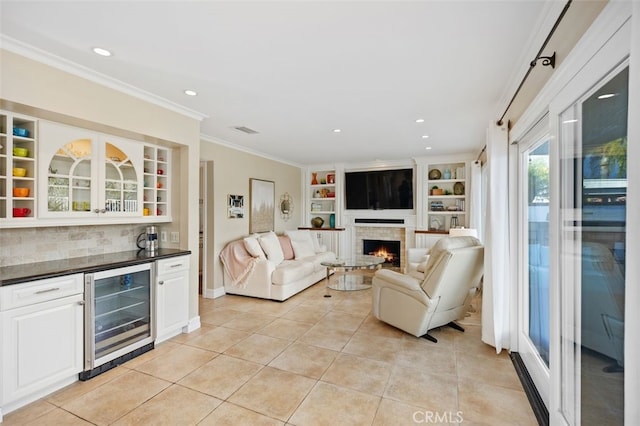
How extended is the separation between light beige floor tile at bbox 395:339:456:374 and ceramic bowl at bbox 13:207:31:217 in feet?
10.9

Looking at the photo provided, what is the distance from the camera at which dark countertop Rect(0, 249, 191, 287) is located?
6.94 ft

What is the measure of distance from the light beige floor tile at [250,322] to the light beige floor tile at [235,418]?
1.41 metres

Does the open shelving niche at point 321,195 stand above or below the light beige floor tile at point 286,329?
above

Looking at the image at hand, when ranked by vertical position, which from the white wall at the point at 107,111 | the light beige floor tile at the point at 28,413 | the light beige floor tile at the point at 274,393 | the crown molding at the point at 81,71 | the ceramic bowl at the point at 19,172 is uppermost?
the crown molding at the point at 81,71

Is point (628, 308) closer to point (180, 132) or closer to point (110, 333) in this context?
point (110, 333)

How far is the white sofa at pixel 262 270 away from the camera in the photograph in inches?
180

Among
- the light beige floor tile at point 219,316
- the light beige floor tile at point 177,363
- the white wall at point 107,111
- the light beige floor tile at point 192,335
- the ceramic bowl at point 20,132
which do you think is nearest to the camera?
the white wall at point 107,111

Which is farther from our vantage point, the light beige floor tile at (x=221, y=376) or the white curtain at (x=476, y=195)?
the white curtain at (x=476, y=195)

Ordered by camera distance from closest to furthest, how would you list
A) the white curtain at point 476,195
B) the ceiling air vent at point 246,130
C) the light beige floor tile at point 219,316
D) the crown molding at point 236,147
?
the light beige floor tile at point 219,316
the ceiling air vent at point 246,130
the crown molding at point 236,147
the white curtain at point 476,195

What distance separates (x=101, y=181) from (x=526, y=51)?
145 inches

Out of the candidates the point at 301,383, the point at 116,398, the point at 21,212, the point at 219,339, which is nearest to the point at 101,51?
the point at 21,212

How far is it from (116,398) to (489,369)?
9.94 ft

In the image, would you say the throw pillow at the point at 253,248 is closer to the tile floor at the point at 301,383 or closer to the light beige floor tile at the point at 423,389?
the tile floor at the point at 301,383

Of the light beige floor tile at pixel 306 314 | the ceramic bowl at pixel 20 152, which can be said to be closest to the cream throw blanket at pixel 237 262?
the light beige floor tile at pixel 306 314
